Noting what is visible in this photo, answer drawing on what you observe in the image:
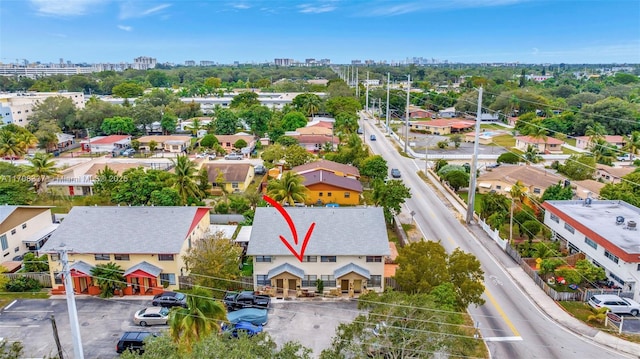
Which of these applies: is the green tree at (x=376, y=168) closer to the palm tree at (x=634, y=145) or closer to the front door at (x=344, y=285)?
the front door at (x=344, y=285)

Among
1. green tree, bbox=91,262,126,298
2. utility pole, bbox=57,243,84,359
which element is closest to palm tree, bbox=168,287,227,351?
utility pole, bbox=57,243,84,359

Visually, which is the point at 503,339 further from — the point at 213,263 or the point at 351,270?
the point at 213,263

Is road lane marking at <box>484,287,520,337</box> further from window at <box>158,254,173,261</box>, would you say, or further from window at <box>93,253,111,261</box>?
window at <box>93,253,111,261</box>

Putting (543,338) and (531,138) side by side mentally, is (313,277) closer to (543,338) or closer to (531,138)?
(543,338)

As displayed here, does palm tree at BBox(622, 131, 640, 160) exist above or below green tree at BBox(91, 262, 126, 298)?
above

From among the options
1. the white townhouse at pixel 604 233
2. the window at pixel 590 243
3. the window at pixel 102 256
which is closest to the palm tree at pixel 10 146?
the window at pixel 102 256

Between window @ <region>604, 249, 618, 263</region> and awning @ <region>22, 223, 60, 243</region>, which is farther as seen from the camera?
awning @ <region>22, 223, 60, 243</region>

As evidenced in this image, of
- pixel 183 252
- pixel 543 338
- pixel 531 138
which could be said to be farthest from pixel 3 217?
pixel 531 138
